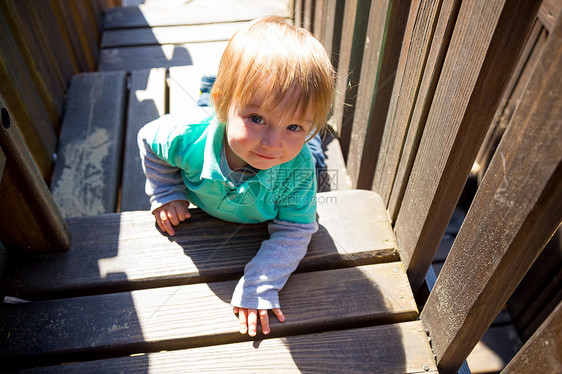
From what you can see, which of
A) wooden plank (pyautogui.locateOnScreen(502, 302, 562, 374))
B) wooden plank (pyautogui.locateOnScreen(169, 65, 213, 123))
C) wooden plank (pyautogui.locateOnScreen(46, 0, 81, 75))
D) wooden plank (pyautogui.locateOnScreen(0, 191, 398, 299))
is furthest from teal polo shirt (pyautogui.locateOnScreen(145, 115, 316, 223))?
wooden plank (pyautogui.locateOnScreen(46, 0, 81, 75))

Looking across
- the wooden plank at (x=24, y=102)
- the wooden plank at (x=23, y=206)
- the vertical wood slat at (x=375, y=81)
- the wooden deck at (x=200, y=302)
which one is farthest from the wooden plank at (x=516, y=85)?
the wooden plank at (x=24, y=102)

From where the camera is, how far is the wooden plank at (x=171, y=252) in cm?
146

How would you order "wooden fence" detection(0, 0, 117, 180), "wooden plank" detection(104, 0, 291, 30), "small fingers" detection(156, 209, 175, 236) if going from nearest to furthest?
"small fingers" detection(156, 209, 175, 236) → "wooden fence" detection(0, 0, 117, 180) → "wooden plank" detection(104, 0, 291, 30)

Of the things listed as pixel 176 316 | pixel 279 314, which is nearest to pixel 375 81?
pixel 279 314

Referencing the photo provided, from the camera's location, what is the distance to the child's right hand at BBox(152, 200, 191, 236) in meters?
1.58

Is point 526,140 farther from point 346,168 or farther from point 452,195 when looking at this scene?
point 346,168

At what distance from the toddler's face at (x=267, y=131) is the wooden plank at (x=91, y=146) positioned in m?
1.18

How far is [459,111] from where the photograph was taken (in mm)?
1102

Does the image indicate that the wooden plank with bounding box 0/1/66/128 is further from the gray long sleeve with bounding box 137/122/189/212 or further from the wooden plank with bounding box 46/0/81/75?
the gray long sleeve with bounding box 137/122/189/212

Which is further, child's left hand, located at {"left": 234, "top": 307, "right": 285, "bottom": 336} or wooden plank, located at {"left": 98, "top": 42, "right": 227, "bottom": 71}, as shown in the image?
wooden plank, located at {"left": 98, "top": 42, "right": 227, "bottom": 71}

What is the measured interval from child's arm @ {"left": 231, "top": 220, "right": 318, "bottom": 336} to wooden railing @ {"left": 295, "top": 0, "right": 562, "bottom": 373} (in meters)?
0.37

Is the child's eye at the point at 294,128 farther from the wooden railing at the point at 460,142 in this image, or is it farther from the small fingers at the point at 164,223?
the small fingers at the point at 164,223

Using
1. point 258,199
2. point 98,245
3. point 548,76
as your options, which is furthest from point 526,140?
point 98,245

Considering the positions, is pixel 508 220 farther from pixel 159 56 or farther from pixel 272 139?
pixel 159 56
